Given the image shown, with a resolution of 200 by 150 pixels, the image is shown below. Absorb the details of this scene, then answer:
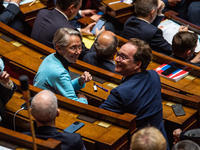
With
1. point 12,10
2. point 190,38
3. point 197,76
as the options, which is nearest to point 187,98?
point 197,76

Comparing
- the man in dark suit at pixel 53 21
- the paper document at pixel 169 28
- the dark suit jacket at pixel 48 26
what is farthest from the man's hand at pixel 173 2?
the dark suit jacket at pixel 48 26

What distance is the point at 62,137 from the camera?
209 cm

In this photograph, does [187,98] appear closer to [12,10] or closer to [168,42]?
[168,42]

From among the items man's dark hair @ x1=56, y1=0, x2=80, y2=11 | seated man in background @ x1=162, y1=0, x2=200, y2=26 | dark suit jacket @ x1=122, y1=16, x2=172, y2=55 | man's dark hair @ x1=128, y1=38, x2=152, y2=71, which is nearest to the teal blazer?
man's dark hair @ x1=128, y1=38, x2=152, y2=71

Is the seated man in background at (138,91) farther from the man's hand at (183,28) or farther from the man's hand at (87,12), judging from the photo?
the man's hand at (87,12)

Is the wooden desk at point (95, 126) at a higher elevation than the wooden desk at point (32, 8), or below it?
below

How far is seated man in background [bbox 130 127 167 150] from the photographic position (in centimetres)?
172

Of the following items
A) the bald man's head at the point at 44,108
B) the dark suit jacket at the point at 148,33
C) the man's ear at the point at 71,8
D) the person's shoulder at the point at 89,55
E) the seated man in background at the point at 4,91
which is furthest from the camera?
Result: the dark suit jacket at the point at 148,33

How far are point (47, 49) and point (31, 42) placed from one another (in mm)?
181

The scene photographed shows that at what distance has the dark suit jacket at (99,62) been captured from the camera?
123 inches

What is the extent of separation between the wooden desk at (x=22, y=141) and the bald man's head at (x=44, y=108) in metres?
0.13

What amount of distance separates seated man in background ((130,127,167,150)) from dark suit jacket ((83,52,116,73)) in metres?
1.37

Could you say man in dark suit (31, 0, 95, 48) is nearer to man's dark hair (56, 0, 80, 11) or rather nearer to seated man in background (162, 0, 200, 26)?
man's dark hair (56, 0, 80, 11)

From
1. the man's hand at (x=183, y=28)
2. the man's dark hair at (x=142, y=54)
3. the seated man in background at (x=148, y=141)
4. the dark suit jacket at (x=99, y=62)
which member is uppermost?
the man's dark hair at (x=142, y=54)
